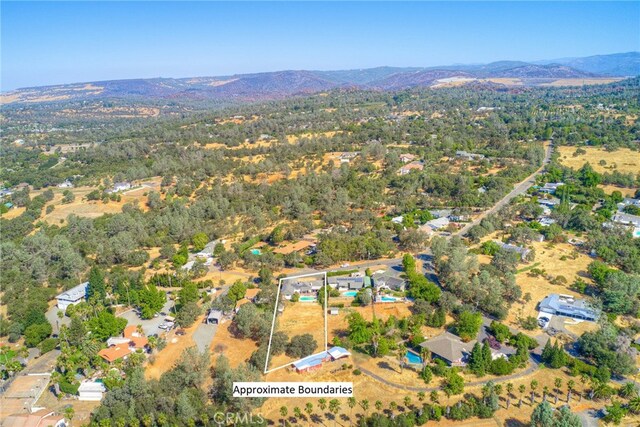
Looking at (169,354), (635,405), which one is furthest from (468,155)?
(169,354)

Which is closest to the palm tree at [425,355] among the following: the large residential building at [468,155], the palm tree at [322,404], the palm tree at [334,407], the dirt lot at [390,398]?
the dirt lot at [390,398]

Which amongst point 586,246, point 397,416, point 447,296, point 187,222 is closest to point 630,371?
point 447,296

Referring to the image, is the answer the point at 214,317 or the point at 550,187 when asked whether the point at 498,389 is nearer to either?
the point at 214,317

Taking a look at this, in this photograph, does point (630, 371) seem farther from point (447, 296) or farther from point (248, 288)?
point (248, 288)

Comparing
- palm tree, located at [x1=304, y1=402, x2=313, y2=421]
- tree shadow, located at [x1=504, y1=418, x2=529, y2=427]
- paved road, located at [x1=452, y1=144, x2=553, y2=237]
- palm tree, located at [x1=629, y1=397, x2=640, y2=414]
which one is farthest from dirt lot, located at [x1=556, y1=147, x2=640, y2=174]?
palm tree, located at [x1=304, y1=402, x2=313, y2=421]

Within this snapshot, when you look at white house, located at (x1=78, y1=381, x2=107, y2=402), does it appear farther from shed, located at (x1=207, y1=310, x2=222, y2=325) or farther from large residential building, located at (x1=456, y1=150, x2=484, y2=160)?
large residential building, located at (x1=456, y1=150, x2=484, y2=160)

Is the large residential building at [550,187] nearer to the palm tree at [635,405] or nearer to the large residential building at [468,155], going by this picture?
the large residential building at [468,155]

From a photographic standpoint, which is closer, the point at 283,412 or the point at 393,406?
the point at 283,412
